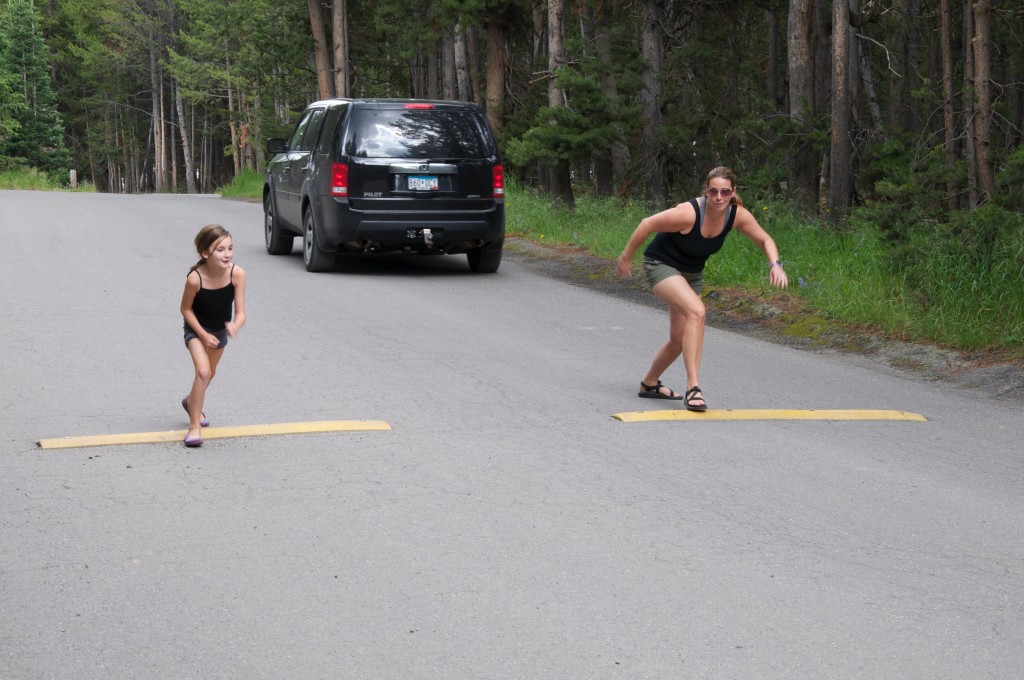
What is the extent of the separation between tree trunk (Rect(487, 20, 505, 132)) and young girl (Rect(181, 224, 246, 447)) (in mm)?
23371

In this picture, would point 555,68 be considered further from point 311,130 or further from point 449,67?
point 449,67

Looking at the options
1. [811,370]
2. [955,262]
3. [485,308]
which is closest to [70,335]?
[485,308]

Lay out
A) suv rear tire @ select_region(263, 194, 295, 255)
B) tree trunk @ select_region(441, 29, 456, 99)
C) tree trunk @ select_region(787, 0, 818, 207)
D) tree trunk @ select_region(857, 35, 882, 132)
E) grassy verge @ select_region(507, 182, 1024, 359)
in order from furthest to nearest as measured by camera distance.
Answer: tree trunk @ select_region(441, 29, 456, 99) → tree trunk @ select_region(857, 35, 882, 132) → tree trunk @ select_region(787, 0, 818, 207) → suv rear tire @ select_region(263, 194, 295, 255) → grassy verge @ select_region(507, 182, 1024, 359)

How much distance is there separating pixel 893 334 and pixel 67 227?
48.5ft

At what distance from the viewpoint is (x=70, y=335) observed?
35.8 ft

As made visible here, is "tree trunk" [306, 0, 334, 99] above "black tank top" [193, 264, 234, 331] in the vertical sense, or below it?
above

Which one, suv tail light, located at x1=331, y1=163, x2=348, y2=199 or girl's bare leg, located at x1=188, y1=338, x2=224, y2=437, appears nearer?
girl's bare leg, located at x1=188, y1=338, x2=224, y2=437

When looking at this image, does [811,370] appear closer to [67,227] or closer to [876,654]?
[876,654]

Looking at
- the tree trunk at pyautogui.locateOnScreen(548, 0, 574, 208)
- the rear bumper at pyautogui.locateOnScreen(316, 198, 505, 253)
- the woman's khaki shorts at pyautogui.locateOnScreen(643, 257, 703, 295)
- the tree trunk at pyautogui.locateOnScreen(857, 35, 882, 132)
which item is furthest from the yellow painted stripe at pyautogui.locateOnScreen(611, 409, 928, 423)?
the tree trunk at pyautogui.locateOnScreen(857, 35, 882, 132)

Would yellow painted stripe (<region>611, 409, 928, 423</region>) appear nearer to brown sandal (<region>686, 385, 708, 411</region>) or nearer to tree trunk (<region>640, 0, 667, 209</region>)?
brown sandal (<region>686, 385, 708, 411</region>)

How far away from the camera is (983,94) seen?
557 inches

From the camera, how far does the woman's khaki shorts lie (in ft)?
29.3

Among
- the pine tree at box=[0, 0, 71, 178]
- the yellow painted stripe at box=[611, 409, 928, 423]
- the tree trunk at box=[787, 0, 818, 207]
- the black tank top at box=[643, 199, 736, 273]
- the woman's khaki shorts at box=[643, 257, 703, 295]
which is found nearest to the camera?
the yellow painted stripe at box=[611, 409, 928, 423]

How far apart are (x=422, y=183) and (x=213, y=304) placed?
8.48 m
